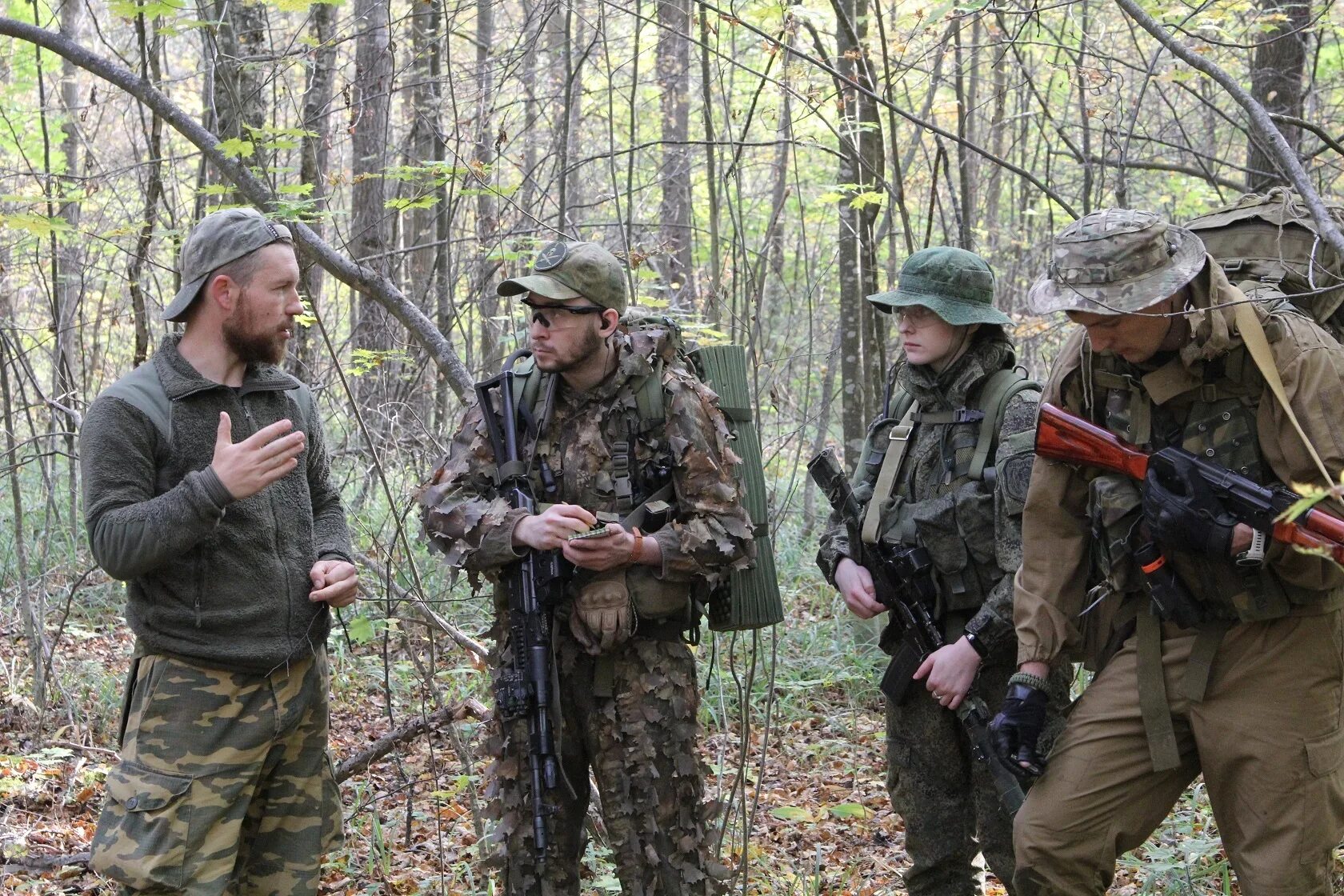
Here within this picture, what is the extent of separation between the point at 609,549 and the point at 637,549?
0.29 ft

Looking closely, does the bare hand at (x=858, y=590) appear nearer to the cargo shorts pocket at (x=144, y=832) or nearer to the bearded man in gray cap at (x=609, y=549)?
the bearded man in gray cap at (x=609, y=549)

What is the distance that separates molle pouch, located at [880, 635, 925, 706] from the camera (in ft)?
11.1

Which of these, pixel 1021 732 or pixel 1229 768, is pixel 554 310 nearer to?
pixel 1021 732

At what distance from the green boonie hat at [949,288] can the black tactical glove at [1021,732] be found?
3.71 feet

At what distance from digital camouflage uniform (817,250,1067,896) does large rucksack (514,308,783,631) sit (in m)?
0.39

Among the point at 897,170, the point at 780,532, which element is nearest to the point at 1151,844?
the point at 897,170

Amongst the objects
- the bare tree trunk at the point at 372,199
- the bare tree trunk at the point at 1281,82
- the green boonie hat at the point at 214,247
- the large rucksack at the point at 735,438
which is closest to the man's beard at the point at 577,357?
the large rucksack at the point at 735,438

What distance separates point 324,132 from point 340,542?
5.13 metres

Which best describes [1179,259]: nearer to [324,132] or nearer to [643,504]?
[643,504]

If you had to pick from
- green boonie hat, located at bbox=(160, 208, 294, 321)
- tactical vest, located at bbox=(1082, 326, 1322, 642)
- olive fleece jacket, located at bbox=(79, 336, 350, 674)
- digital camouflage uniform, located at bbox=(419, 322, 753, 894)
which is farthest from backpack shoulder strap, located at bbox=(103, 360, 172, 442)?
tactical vest, located at bbox=(1082, 326, 1322, 642)

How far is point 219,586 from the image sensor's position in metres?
2.91

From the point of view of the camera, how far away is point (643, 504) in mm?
3285

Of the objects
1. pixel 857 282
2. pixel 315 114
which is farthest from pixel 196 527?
pixel 857 282

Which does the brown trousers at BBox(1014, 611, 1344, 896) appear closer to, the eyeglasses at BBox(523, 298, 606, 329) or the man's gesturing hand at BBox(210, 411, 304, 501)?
the eyeglasses at BBox(523, 298, 606, 329)
